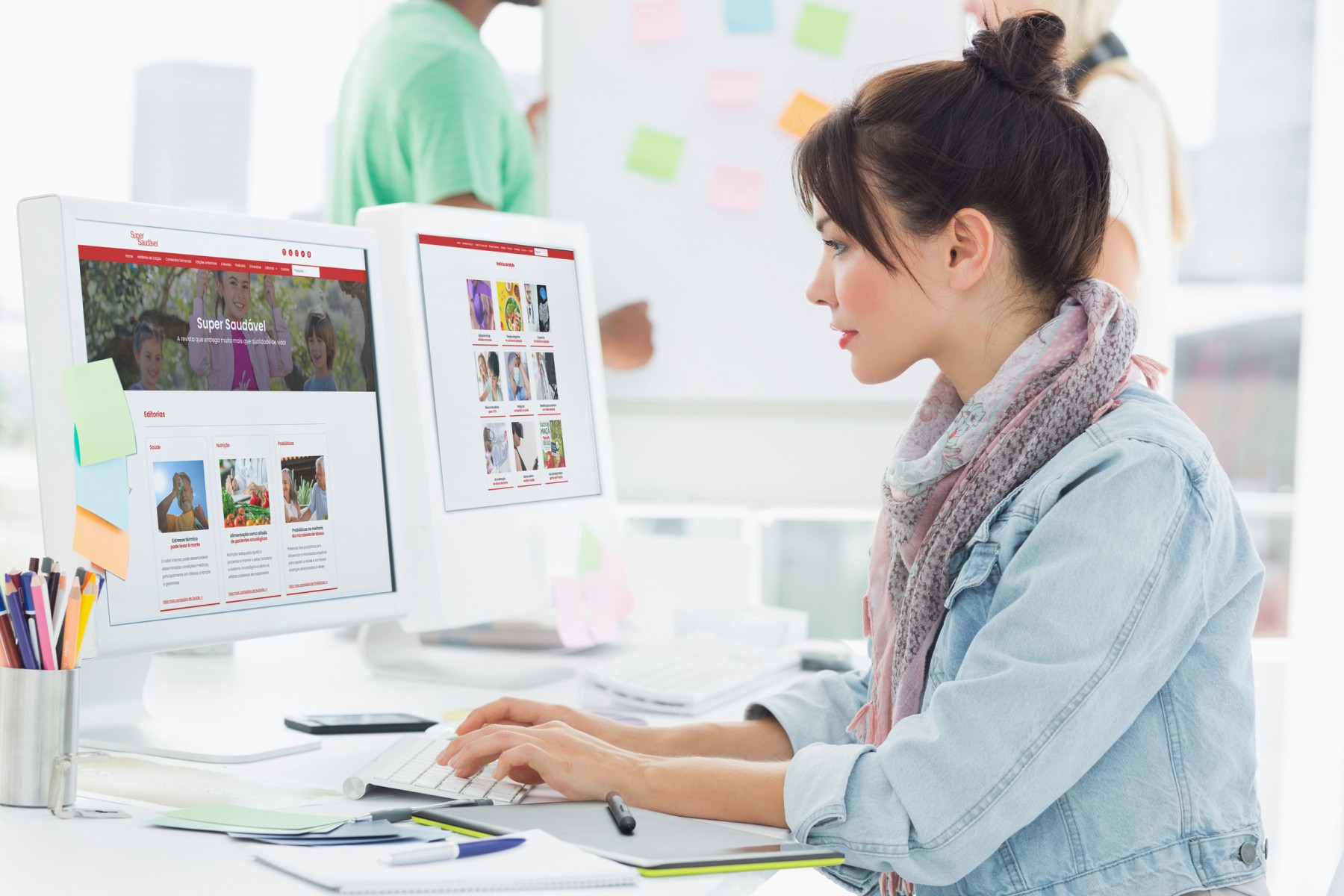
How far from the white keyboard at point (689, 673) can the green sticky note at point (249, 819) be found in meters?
0.46

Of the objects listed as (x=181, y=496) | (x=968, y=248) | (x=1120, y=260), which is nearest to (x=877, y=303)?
(x=968, y=248)

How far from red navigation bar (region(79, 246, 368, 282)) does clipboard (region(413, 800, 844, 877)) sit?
48cm

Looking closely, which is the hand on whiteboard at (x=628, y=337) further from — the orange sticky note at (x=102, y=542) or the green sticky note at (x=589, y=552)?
the orange sticky note at (x=102, y=542)

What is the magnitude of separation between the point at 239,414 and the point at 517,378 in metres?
0.35

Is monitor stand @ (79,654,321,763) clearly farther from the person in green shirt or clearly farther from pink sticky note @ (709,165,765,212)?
pink sticky note @ (709,165,765,212)

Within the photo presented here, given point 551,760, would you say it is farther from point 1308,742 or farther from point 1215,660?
point 1308,742

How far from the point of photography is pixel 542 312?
133 cm

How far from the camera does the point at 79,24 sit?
2.56 m

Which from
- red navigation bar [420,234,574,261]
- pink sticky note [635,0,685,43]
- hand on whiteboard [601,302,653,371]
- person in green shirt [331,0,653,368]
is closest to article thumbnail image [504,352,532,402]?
red navigation bar [420,234,574,261]

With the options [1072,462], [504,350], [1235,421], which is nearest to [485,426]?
[504,350]

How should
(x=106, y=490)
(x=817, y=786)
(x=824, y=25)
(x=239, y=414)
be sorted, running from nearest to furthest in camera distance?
1. (x=817, y=786)
2. (x=106, y=490)
3. (x=239, y=414)
4. (x=824, y=25)

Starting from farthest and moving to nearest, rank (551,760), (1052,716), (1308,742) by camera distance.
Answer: (1308,742)
(551,760)
(1052,716)

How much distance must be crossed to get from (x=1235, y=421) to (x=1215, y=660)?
1.81 m

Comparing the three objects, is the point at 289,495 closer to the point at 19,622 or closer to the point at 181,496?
the point at 181,496
